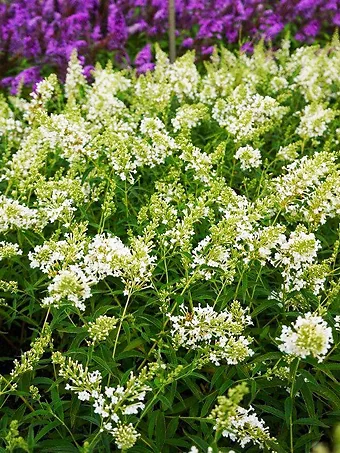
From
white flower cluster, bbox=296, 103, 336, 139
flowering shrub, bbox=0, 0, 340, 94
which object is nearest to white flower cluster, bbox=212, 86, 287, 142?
white flower cluster, bbox=296, 103, 336, 139

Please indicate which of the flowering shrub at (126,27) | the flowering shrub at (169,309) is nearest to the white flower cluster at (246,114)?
the flowering shrub at (169,309)

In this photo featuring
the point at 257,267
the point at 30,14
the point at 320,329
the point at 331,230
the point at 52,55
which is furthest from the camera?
the point at 30,14

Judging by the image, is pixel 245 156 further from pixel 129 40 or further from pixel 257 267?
pixel 129 40

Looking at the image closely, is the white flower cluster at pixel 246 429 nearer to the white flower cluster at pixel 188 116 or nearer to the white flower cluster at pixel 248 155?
the white flower cluster at pixel 248 155

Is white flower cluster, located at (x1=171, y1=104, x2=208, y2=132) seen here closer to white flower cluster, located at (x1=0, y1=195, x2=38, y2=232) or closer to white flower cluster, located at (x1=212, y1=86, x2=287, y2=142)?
white flower cluster, located at (x1=212, y1=86, x2=287, y2=142)

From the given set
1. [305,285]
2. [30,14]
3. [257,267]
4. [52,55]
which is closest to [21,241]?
[257,267]
